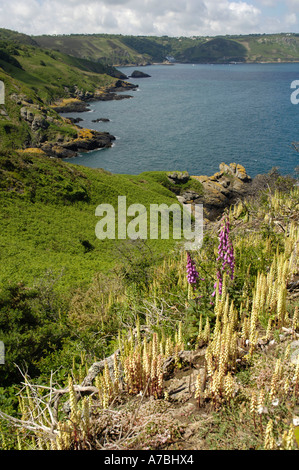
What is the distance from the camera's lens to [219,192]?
45.6 metres

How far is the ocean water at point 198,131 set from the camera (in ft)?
202

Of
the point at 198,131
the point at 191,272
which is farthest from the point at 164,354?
the point at 198,131

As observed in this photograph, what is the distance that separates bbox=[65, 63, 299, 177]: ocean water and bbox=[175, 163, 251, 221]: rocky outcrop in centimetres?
713

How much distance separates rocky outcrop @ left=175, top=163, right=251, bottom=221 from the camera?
43.9m

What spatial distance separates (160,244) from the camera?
26.4 meters

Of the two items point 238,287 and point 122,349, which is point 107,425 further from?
point 238,287

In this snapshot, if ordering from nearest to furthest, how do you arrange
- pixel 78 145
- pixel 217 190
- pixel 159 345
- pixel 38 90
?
pixel 159 345 < pixel 217 190 < pixel 78 145 < pixel 38 90

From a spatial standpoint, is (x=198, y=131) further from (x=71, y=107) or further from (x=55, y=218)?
(x=55, y=218)

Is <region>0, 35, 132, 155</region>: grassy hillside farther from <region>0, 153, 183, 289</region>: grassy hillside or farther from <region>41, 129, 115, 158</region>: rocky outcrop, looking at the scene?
<region>0, 153, 183, 289</region>: grassy hillside

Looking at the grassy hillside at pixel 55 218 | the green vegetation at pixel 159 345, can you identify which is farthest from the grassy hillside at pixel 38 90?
the green vegetation at pixel 159 345

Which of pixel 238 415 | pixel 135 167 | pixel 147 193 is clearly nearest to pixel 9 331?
→ pixel 238 415

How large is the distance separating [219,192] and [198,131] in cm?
4074

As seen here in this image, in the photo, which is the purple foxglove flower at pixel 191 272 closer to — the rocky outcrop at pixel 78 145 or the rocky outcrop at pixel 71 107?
the rocky outcrop at pixel 78 145

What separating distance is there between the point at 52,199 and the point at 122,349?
27207 millimetres
